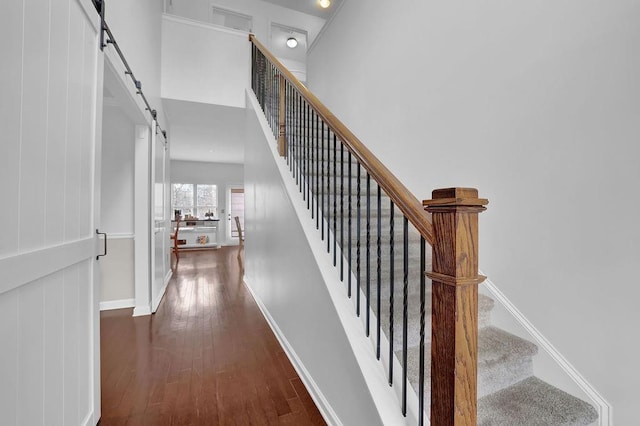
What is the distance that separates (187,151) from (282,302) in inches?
260

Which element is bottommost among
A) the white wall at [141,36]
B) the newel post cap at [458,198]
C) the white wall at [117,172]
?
the newel post cap at [458,198]

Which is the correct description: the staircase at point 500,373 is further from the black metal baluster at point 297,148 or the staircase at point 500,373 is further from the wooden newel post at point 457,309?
the black metal baluster at point 297,148

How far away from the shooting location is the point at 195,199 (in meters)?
9.51

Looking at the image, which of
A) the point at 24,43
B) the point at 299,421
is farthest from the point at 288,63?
the point at 299,421

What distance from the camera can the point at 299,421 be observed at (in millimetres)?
1620

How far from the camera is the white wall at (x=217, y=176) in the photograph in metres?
9.19

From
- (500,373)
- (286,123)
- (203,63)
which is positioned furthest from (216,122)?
(500,373)

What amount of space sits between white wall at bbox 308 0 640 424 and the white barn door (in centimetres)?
228

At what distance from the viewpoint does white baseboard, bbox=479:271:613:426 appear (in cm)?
134

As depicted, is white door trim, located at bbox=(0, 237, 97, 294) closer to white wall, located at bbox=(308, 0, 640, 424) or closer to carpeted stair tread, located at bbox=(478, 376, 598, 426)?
carpeted stair tread, located at bbox=(478, 376, 598, 426)

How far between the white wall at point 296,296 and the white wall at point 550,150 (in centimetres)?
113

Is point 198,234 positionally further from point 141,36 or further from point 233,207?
point 141,36

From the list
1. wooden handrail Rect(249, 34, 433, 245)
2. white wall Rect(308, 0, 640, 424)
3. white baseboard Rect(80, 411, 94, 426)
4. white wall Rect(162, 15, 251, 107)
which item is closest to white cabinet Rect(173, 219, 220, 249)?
white wall Rect(162, 15, 251, 107)

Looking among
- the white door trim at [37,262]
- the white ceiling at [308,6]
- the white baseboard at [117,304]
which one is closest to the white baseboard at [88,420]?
the white door trim at [37,262]
